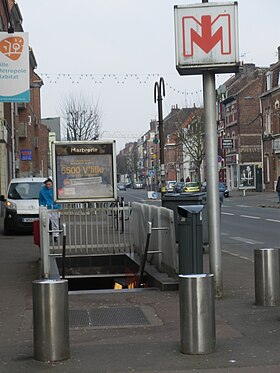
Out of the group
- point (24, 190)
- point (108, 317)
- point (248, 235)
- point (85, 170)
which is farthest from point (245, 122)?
point (108, 317)

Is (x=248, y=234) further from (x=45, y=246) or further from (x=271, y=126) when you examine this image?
(x=271, y=126)

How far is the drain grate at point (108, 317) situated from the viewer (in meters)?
7.55


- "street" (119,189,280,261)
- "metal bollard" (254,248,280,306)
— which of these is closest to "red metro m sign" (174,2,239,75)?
"metal bollard" (254,248,280,306)

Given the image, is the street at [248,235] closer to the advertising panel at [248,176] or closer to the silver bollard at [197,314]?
the silver bollard at [197,314]

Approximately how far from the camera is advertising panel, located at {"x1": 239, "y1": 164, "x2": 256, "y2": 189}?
65.7 metres

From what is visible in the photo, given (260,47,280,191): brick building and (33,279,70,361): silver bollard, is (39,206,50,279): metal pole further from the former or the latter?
(260,47,280,191): brick building

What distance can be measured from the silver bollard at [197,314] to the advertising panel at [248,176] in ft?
198

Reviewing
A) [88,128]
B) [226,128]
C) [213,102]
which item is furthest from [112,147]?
[226,128]

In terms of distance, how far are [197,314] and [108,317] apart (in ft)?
7.55

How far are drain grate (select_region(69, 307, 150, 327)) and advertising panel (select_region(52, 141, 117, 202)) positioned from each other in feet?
18.6

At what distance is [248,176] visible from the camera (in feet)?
216

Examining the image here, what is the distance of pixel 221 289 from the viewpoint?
8.80 metres

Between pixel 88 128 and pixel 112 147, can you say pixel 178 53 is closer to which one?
pixel 112 147

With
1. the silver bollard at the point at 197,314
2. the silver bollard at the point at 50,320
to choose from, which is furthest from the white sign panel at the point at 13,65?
the silver bollard at the point at 197,314
